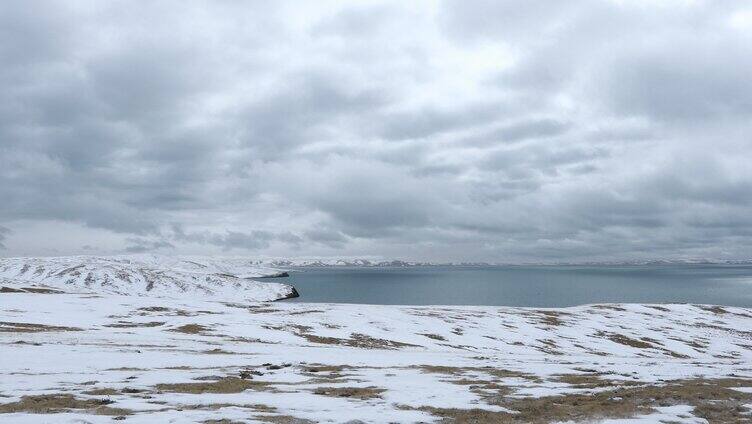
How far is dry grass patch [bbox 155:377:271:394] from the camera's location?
2180 centimetres

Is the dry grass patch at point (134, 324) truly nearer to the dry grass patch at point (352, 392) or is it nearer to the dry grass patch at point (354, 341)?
the dry grass patch at point (354, 341)

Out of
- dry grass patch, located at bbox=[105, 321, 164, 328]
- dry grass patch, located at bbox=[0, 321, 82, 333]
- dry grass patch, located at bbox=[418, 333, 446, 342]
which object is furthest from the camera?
dry grass patch, located at bbox=[418, 333, 446, 342]

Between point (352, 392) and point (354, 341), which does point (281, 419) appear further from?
point (354, 341)

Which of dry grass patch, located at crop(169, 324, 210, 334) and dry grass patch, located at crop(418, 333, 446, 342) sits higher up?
dry grass patch, located at crop(169, 324, 210, 334)

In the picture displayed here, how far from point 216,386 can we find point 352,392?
6547mm

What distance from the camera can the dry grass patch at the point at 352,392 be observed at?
69.9 ft

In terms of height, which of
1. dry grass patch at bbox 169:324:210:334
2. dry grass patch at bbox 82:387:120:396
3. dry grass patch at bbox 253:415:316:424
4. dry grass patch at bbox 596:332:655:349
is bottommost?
dry grass patch at bbox 596:332:655:349

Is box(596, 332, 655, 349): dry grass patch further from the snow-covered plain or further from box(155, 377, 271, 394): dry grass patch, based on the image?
box(155, 377, 271, 394): dry grass patch

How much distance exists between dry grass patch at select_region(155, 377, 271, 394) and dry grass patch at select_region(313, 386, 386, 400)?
3.02 meters

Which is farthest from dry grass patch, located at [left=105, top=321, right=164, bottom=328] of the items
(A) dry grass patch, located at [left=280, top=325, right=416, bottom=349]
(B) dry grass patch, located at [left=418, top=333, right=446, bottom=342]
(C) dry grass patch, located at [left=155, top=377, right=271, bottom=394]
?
(C) dry grass patch, located at [left=155, top=377, right=271, bottom=394]

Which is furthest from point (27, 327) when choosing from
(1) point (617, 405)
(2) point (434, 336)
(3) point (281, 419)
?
(1) point (617, 405)

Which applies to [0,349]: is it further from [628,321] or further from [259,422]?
[628,321]

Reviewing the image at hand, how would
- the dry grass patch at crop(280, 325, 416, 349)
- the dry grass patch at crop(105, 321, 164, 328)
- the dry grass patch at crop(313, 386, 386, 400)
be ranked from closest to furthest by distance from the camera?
the dry grass patch at crop(313, 386, 386, 400) → the dry grass patch at crop(280, 325, 416, 349) → the dry grass patch at crop(105, 321, 164, 328)

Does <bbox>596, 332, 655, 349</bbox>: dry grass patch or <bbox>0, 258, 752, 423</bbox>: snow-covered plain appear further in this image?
<bbox>596, 332, 655, 349</bbox>: dry grass patch
